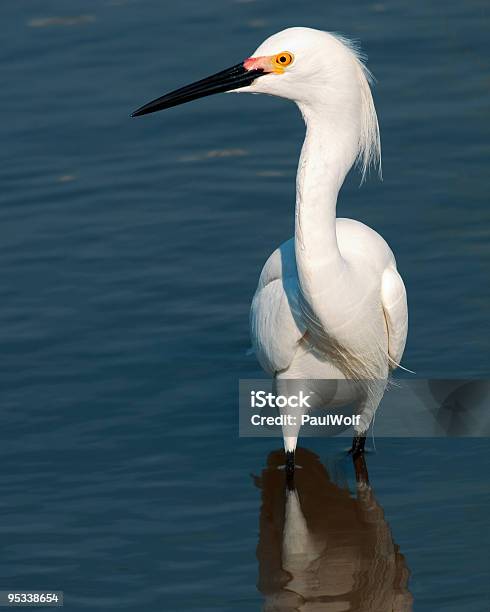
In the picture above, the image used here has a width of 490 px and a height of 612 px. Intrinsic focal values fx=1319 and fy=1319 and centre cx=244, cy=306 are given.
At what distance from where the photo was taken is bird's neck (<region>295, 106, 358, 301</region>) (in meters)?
5.62

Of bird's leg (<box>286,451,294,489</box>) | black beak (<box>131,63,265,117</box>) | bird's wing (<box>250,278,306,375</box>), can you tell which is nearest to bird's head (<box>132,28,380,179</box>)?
black beak (<box>131,63,265,117</box>)

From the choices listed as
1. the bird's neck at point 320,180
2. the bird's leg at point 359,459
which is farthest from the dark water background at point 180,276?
the bird's neck at point 320,180

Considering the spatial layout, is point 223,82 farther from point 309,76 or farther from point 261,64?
point 309,76

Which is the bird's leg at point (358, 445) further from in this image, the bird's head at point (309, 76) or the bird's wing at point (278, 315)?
the bird's head at point (309, 76)

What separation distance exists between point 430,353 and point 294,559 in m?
1.84

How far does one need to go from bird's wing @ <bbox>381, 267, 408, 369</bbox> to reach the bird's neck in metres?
0.60

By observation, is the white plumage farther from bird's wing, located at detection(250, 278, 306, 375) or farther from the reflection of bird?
the reflection of bird

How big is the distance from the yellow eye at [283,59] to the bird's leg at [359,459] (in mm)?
2091

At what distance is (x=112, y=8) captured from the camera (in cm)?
1167

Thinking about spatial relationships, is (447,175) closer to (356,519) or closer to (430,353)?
(430,353)

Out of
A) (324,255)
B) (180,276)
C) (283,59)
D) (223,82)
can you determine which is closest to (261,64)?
(283,59)

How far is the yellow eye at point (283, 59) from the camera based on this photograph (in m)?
5.59

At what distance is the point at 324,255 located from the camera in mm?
5715

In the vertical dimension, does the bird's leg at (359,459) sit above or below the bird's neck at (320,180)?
below
